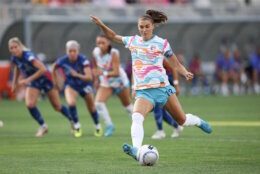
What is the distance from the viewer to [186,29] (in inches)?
1682

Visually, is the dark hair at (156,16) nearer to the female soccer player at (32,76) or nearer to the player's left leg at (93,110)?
the female soccer player at (32,76)

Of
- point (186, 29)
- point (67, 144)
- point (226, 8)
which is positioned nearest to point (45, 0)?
point (186, 29)

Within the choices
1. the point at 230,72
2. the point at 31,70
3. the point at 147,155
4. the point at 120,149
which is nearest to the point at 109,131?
the point at 31,70

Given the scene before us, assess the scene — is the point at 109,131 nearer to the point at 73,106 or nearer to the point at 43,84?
the point at 73,106

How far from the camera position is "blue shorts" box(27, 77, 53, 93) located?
65.0 ft

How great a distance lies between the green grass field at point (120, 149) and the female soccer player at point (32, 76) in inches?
28.3

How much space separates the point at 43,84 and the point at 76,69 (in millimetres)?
866

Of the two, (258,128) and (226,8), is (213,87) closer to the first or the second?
(226,8)

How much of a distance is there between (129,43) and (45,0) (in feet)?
87.1

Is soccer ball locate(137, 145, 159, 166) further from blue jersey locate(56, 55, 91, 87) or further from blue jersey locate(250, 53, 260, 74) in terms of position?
blue jersey locate(250, 53, 260, 74)

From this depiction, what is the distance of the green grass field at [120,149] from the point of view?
40.5 feet

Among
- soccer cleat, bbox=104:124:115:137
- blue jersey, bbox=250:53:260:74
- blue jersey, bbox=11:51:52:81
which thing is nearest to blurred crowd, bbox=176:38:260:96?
blue jersey, bbox=250:53:260:74

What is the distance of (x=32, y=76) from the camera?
1925 cm

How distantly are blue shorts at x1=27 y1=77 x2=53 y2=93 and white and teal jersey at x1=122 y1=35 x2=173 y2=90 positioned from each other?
6584 millimetres
